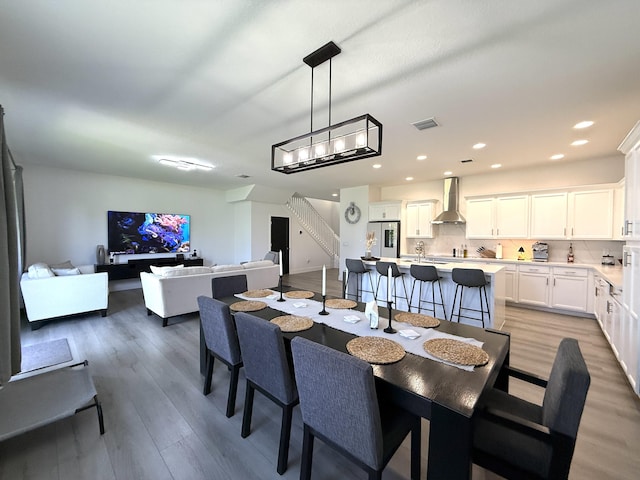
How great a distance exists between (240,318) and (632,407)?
10.5 ft

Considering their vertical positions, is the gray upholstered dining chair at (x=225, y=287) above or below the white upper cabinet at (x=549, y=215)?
below

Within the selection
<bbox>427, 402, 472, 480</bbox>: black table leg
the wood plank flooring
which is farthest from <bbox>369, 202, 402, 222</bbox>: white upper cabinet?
<bbox>427, 402, 472, 480</bbox>: black table leg

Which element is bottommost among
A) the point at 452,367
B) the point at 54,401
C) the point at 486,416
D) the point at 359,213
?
the point at 54,401

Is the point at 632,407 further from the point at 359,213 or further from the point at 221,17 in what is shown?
the point at 359,213

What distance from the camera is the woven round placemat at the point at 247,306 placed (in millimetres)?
2297

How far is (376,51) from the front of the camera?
1.96m

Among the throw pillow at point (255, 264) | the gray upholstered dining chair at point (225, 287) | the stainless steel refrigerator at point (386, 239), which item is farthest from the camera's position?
the stainless steel refrigerator at point (386, 239)

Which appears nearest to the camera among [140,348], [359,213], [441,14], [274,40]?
[441,14]

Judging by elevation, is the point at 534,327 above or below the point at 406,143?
below

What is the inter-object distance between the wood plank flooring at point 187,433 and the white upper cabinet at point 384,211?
3.97 m

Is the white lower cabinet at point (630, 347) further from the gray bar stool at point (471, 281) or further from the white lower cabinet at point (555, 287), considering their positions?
the white lower cabinet at point (555, 287)

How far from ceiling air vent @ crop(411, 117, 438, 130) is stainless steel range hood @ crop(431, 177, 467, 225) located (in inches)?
122

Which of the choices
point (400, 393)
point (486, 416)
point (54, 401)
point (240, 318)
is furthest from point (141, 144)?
point (486, 416)

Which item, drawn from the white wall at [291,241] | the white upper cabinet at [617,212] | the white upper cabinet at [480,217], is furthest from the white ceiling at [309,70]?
the white wall at [291,241]
